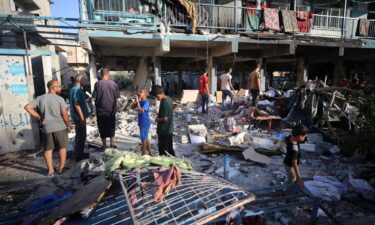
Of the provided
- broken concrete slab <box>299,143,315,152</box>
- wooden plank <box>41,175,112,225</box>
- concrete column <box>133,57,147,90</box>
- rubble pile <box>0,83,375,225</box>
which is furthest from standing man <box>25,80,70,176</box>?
concrete column <box>133,57,147,90</box>

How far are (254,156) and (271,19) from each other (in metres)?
6.99

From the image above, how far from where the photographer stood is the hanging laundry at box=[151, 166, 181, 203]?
6.52 feet

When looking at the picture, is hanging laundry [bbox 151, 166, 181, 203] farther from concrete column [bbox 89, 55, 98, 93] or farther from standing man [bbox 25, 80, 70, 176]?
concrete column [bbox 89, 55, 98, 93]

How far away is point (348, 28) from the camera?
1204 centimetres

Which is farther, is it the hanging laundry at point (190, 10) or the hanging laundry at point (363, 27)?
the hanging laundry at point (363, 27)

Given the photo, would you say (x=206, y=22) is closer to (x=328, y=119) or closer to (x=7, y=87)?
(x=328, y=119)

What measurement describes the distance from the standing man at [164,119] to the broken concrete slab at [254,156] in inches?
67.6

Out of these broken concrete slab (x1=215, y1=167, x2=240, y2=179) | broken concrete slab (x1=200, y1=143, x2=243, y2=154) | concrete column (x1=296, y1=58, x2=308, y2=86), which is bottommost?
broken concrete slab (x1=215, y1=167, x2=240, y2=179)

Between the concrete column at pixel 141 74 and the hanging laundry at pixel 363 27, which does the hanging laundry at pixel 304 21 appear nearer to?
the hanging laundry at pixel 363 27

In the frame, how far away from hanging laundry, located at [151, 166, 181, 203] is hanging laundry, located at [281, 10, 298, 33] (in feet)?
31.7

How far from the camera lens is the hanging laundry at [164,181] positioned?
1988 millimetres

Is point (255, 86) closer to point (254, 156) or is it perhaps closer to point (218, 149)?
point (218, 149)

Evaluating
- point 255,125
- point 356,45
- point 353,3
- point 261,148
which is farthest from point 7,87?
point 353,3

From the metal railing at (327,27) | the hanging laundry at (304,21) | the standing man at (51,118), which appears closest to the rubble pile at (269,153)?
the standing man at (51,118)
